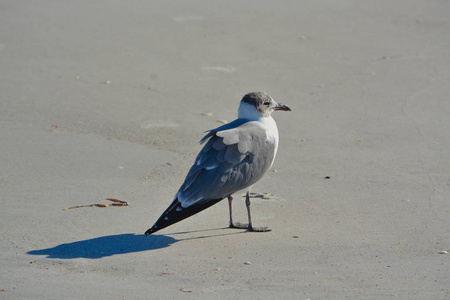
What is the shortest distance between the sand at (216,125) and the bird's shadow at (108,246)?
0.02 meters

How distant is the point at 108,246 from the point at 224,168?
1.11m

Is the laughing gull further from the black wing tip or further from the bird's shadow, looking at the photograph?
the bird's shadow

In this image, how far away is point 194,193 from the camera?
4953 mm

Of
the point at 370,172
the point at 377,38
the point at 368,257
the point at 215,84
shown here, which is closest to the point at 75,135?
the point at 215,84

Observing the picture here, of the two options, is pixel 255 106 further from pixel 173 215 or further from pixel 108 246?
pixel 108 246

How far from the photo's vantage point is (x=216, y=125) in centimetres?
770

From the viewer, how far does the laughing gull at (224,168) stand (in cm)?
493

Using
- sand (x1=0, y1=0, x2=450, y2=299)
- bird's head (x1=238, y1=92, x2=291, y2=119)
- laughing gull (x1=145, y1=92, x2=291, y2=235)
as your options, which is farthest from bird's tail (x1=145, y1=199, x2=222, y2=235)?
bird's head (x1=238, y1=92, x2=291, y2=119)

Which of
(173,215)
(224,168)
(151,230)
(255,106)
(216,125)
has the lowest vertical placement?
(151,230)

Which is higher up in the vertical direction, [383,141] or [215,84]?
[215,84]

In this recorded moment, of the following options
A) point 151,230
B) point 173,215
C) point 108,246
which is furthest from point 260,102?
point 108,246

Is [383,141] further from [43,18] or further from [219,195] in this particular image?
[43,18]

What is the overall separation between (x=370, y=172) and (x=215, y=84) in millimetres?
3246

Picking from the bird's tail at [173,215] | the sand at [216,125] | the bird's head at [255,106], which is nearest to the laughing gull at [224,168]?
the bird's tail at [173,215]
